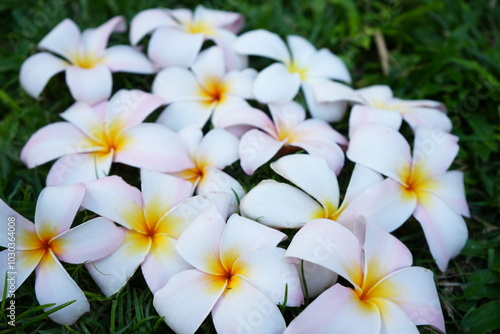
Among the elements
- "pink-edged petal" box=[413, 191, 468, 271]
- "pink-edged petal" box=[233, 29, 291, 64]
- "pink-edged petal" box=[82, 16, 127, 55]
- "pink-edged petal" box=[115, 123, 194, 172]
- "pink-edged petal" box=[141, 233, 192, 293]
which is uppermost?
"pink-edged petal" box=[82, 16, 127, 55]

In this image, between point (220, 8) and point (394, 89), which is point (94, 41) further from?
point (394, 89)

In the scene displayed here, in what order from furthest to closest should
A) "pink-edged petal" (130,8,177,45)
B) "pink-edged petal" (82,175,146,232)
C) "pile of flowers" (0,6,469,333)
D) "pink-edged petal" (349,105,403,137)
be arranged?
"pink-edged petal" (130,8,177,45) → "pink-edged petal" (349,105,403,137) → "pink-edged petal" (82,175,146,232) → "pile of flowers" (0,6,469,333)

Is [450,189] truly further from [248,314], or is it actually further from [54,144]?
[54,144]

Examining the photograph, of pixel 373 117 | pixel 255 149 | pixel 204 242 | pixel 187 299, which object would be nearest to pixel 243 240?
pixel 204 242

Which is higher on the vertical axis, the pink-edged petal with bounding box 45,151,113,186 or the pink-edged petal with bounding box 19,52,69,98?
the pink-edged petal with bounding box 19,52,69,98

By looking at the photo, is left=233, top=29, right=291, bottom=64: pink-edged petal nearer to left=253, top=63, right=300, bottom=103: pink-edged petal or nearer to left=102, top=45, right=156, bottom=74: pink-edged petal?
left=253, top=63, right=300, bottom=103: pink-edged petal

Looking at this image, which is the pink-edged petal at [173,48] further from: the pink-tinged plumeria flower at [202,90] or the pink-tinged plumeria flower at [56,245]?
the pink-tinged plumeria flower at [56,245]

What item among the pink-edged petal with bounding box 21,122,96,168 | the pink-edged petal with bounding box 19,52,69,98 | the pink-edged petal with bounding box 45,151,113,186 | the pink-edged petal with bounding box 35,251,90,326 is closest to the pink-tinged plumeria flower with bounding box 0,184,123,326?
the pink-edged petal with bounding box 35,251,90,326

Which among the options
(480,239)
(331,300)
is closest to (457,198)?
(480,239)

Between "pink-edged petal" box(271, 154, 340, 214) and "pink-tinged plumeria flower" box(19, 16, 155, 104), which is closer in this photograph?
"pink-edged petal" box(271, 154, 340, 214)
